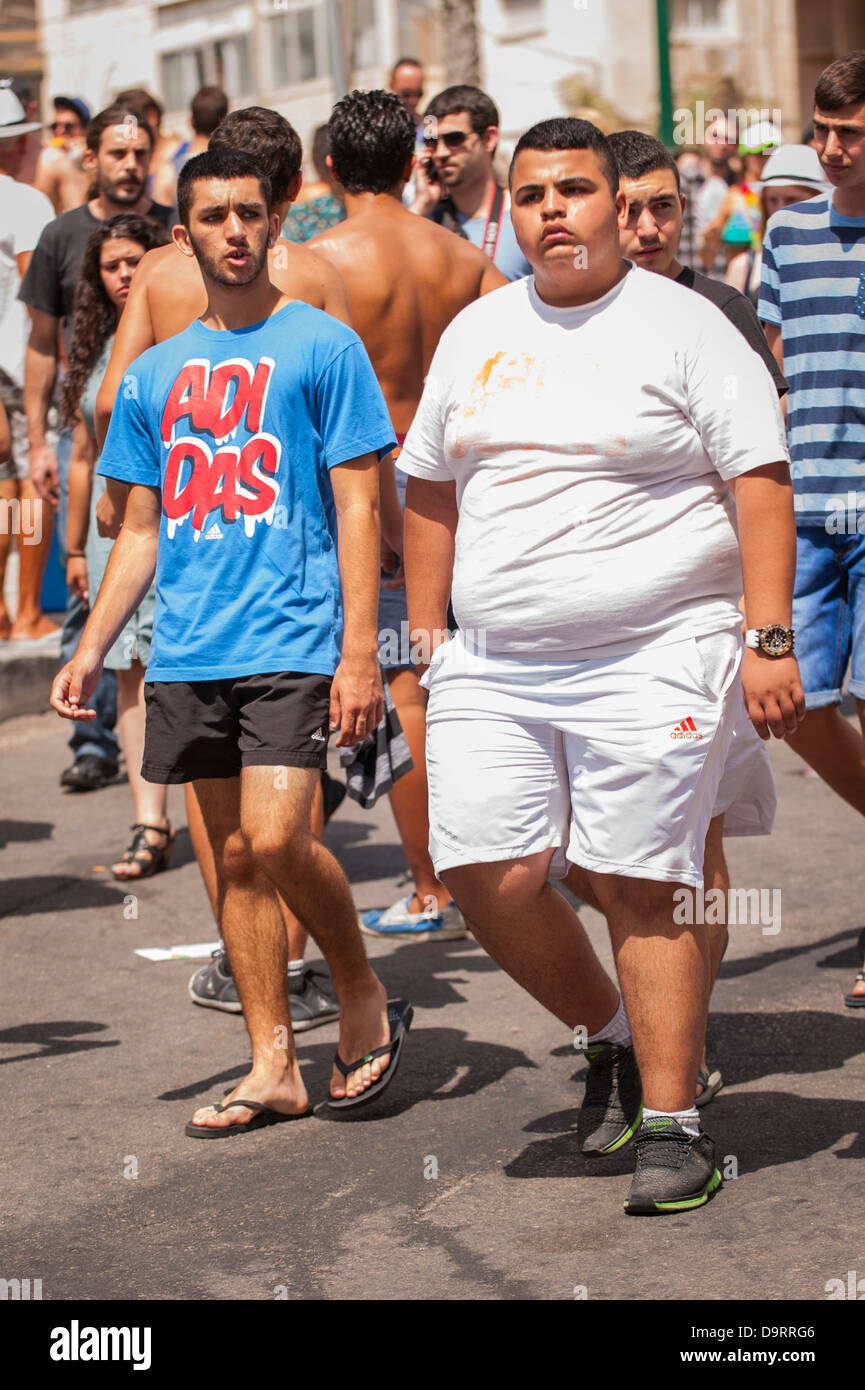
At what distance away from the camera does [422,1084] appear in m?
4.61

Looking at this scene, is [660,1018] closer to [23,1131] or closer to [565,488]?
[565,488]

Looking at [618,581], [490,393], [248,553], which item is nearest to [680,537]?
[618,581]

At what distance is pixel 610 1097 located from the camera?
408cm

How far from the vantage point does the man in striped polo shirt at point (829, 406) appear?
5.00 m

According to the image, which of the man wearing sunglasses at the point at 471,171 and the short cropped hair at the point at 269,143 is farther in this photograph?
the man wearing sunglasses at the point at 471,171

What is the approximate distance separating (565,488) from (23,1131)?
197cm

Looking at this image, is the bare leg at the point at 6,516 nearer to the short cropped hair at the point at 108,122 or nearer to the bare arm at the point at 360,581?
the short cropped hair at the point at 108,122

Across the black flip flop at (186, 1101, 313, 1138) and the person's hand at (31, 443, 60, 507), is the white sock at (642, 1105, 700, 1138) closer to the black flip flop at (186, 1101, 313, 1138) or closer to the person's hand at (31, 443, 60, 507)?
the black flip flop at (186, 1101, 313, 1138)

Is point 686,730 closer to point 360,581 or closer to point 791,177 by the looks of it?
point 360,581

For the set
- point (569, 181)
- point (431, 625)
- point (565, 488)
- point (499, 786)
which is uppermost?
point (569, 181)

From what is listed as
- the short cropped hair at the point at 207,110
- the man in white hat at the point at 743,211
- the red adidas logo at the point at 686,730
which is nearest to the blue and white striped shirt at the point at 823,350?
the red adidas logo at the point at 686,730

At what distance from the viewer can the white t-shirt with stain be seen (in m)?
3.66

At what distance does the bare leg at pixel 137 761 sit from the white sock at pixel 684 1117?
3.35 metres

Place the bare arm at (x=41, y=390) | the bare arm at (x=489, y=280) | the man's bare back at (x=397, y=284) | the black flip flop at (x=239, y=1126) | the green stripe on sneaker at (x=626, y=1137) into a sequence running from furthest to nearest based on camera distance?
the bare arm at (x=41, y=390)
the bare arm at (x=489, y=280)
the man's bare back at (x=397, y=284)
the black flip flop at (x=239, y=1126)
the green stripe on sneaker at (x=626, y=1137)
